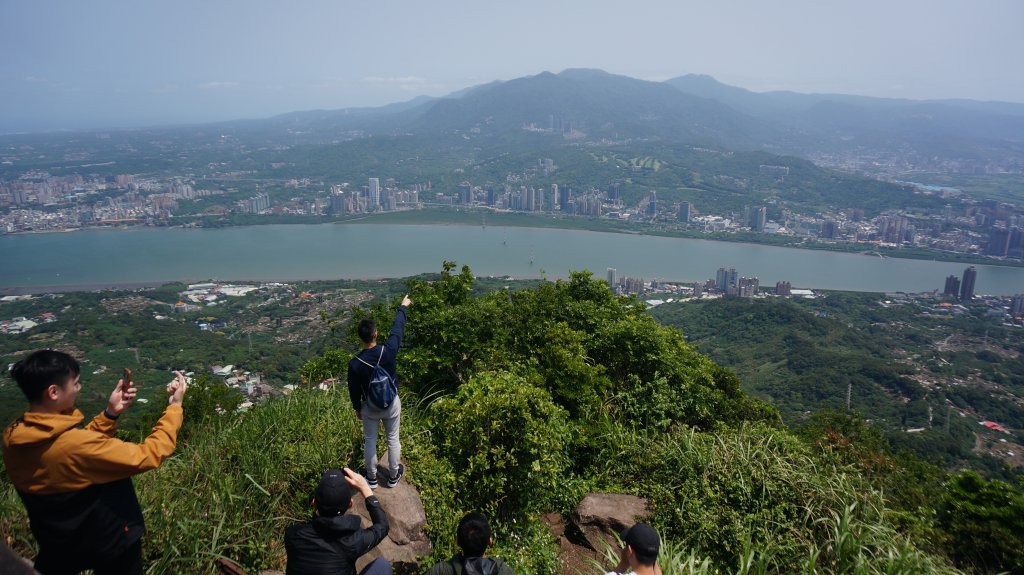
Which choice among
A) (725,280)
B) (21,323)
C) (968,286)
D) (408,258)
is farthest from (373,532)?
(968,286)

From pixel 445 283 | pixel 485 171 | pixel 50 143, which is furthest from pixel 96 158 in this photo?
pixel 445 283

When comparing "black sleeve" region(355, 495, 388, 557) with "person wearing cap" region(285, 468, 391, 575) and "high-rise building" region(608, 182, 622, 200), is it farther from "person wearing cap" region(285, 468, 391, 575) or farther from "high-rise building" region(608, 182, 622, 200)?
"high-rise building" region(608, 182, 622, 200)

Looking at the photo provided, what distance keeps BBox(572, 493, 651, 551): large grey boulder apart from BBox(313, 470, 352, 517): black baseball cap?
1.83 meters

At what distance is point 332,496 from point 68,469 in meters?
0.65

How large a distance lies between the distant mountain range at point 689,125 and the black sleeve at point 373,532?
97.4 m

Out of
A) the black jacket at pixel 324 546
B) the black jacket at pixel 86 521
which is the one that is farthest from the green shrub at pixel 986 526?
the black jacket at pixel 86 521

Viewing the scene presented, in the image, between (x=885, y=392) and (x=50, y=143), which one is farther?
(x=50, y=143)

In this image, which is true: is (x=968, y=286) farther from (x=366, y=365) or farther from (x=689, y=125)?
(x=689, y=125)

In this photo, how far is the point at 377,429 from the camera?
2.52 meters

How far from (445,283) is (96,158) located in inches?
3708

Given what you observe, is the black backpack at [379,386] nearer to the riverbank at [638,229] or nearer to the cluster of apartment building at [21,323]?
the cluster of apartment building at [21,323]

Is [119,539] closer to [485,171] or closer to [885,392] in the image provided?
[885,392]

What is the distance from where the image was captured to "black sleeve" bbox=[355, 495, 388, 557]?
1.69 metres

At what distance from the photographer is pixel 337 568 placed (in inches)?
64.7
